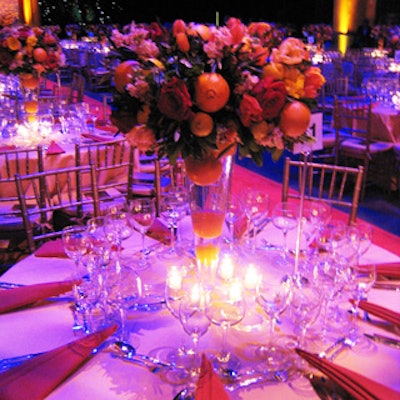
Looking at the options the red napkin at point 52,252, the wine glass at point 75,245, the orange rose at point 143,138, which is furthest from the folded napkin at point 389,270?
the red napkin at point 52,252

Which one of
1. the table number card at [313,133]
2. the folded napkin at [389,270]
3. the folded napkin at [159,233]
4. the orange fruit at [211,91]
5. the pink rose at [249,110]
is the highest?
the orange fruit at [211,91]

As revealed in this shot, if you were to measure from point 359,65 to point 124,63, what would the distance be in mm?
9244

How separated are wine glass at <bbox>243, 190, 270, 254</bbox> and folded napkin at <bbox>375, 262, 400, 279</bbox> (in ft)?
1.62

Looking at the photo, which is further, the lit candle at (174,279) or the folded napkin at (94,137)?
the folded napkin at (94,137)

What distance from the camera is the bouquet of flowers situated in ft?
14.1

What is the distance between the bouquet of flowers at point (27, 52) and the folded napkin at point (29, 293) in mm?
3105

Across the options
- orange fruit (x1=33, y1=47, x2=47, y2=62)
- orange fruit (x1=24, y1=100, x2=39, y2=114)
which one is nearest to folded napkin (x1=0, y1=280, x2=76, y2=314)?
orange fruit (x1=24, y1=100, x2=39, y2=114)

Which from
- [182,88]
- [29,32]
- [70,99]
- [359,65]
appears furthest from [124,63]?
[359,65]

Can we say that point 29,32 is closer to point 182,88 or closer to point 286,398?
point 182,88

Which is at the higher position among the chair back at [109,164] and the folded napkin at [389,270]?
the folded napkin at [389,270]

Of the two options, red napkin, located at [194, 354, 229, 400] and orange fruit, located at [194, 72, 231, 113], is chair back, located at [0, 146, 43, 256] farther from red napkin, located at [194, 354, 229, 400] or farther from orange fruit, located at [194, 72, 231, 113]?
red napkin, located at [194, 354, 229, 400]

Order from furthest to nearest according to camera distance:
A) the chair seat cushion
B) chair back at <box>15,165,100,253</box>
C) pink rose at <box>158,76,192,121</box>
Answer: the chair seat cushion, chair back at <box>15,165,100,253</box>, pink rose at <box>158,76,192,121</box>

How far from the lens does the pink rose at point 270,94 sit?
143 centimetres

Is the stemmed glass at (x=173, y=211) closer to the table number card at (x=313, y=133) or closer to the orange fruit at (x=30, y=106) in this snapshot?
the table number card at (x=313, y=133)
